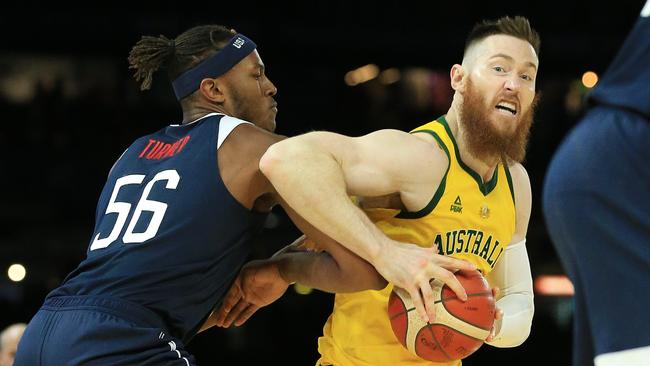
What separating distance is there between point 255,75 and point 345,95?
868 cm

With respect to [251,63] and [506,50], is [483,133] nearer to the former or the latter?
[506,50]

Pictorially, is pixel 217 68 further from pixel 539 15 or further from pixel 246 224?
pixel 539 15

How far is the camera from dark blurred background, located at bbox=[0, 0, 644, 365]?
1122cm

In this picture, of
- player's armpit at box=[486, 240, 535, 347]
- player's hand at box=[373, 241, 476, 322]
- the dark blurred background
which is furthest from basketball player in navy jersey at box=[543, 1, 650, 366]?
the dark blurred background

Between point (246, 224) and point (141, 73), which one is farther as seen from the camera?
point (141, 73)

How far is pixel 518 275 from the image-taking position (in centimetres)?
415

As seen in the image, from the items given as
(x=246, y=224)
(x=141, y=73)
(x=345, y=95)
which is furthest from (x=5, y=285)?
(x=246, y=224)

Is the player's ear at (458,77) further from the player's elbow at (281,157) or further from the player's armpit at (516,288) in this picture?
the player's elbow at (281,157)

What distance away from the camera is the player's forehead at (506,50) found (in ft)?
13.0

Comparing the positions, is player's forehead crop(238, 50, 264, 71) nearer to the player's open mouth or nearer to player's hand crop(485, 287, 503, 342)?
the player's open mouth

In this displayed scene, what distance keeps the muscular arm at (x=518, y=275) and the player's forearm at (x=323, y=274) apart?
30.2 inches

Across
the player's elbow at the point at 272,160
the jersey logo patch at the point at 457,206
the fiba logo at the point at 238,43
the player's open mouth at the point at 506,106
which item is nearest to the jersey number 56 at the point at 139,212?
the player's elbow at the point at 272,160

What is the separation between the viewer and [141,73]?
4.36 meters

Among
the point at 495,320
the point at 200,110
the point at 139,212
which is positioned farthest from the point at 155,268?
the point at 495,320
